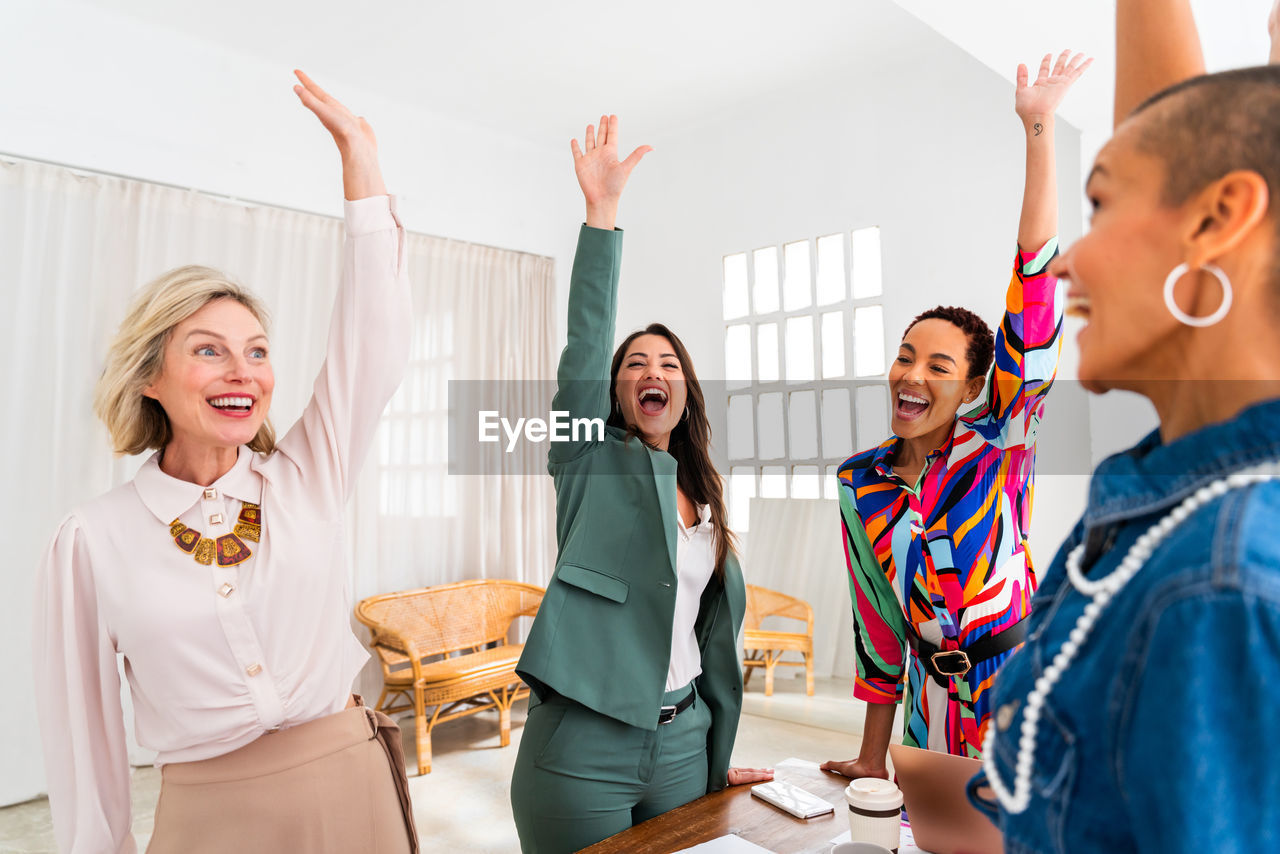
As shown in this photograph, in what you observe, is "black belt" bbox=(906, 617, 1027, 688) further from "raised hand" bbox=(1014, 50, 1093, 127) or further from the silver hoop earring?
the silver hoop earring

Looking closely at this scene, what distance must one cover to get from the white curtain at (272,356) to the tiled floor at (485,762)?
1.36 ft

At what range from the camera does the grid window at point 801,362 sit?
436cm

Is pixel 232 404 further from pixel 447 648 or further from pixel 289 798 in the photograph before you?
pixel 447 648

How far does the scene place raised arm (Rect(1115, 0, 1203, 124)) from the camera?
2.52 ft

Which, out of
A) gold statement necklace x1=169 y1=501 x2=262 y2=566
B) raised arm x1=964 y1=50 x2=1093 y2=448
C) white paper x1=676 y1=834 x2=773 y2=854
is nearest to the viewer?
white paper x1=676 y1=834 x2=773 y2=854

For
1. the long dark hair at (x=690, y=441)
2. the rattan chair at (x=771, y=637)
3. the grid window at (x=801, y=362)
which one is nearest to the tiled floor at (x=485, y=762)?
the rattan chair at (x=771, y=637)

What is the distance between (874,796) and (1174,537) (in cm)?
75

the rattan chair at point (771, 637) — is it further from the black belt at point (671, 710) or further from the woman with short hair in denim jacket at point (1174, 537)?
the woman with short hair in denim jacket at point (1174, 537)

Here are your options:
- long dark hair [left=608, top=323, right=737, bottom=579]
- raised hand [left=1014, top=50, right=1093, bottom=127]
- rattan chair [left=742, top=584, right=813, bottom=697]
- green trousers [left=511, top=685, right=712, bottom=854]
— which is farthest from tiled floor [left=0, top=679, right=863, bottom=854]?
raised hand [left=1014, top=50, right=1093, bottom=127]

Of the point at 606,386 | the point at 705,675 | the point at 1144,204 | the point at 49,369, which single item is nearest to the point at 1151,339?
the point at 1144,204

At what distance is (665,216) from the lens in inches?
209

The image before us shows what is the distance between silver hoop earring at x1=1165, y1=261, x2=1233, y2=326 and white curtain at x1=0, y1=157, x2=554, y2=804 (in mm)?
4070

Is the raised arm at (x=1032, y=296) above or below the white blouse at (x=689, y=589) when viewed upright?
above

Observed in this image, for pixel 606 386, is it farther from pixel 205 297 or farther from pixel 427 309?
pixel 427 309
